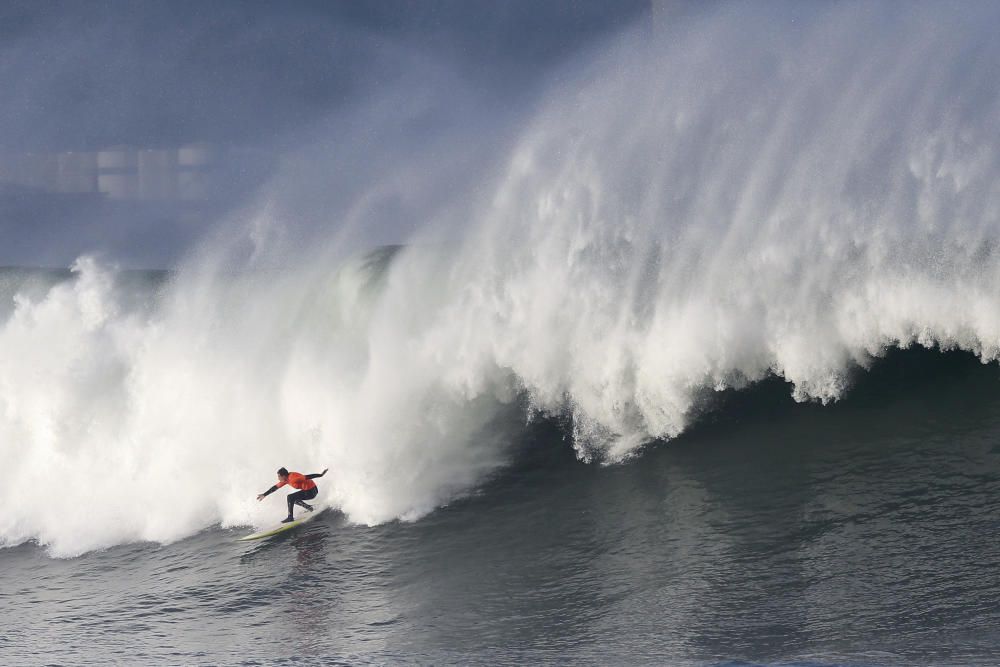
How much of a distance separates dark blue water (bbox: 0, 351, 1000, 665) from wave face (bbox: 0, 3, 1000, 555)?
503 millimetres

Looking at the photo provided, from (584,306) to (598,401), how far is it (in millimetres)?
1198

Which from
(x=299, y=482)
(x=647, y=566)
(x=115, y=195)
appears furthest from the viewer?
(x=115, y=195)

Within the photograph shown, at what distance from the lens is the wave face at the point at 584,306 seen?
13.2 meters

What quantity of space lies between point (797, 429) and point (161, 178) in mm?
72267

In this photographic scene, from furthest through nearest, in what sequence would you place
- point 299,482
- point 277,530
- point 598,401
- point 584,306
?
point 584,306, point 598,401, point 299,482, point 277,530

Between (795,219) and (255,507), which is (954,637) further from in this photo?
(255,507)

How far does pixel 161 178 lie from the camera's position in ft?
260

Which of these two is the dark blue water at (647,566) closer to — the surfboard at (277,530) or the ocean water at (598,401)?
the ocean water at (598,401)

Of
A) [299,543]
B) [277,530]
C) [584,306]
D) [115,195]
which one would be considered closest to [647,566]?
[299,543]

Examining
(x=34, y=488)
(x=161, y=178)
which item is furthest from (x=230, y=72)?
(x=34, y=488)

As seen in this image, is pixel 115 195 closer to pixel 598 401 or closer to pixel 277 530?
pixel 277 530

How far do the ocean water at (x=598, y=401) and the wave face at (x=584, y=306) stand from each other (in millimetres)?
44

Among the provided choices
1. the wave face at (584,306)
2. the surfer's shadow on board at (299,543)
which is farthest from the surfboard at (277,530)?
the wave face at (584,306)

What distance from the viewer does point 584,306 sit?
14.1 m
